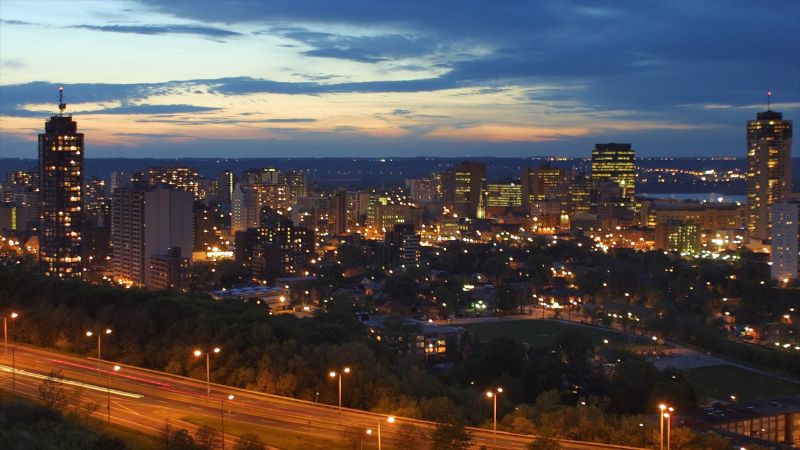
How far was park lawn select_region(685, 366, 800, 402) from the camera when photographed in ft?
57.3

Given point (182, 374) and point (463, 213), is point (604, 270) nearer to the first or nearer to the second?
point (182, 374)

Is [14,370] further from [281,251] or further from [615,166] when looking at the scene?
[615,166]

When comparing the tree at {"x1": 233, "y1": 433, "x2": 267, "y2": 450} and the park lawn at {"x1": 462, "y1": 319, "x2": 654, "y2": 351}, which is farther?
the park lawn at {"x1": 462, "y1": 319, "x2": 654, "y2": 351}

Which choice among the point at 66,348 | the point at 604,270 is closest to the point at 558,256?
the point at 604,270

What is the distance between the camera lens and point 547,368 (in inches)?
676

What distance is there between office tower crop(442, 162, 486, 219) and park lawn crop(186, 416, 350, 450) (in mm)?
63224

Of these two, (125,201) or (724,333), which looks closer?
(724,333)

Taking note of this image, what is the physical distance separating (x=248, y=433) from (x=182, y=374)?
3714 mm

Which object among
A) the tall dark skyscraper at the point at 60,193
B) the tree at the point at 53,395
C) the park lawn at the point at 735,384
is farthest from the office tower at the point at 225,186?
the tree at the point at 53,395

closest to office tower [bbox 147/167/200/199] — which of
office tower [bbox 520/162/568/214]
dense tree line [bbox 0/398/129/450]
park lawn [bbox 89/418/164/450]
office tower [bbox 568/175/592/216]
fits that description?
office tower [bbox 520/162/568/214]

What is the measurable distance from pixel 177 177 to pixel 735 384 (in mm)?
55798

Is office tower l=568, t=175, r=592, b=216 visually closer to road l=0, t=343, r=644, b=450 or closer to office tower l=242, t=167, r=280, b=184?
office tower l=242, t=167, r=280, b=184

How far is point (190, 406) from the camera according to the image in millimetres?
11688

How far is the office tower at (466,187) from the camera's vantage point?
74.4 meters
